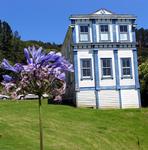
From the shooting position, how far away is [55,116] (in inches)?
1177

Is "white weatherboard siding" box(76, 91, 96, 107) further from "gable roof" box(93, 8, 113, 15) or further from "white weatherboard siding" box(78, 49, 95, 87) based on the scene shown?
"gable roof" box(93, 8, 113, 15)

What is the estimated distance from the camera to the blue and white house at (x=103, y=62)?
38250mm

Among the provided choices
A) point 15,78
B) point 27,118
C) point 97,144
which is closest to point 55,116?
point 27,118

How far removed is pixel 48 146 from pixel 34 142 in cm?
72

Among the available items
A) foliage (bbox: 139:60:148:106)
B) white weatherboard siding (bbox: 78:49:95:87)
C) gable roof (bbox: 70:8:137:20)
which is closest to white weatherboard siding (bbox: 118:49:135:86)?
white weatherboard siding (bbox: 78:49:95:87)

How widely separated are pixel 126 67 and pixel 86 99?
443cm

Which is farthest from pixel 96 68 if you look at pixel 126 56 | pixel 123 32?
pixel 123 32

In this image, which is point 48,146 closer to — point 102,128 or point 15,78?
point 102,128

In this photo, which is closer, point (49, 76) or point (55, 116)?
point (49, 76)

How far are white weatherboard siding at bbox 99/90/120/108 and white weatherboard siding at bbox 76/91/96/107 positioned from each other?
0.66 metres

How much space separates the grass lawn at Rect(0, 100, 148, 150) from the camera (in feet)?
70.9

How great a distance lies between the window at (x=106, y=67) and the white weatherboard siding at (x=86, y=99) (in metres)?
1.88

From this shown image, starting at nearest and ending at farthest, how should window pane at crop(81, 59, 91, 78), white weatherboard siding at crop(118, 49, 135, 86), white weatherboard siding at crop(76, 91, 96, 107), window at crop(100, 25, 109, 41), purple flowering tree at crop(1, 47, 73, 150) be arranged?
purple flowering tree at crop(1, 47, 73, 150) → white weatherboard siding at crop(76, 91, 96, 107) → window pane at crop(81, 59, 91, 78) → white weatherboard siding at crop(118, 49, 135, 86) → window at crop(100, 25, 109, 41)

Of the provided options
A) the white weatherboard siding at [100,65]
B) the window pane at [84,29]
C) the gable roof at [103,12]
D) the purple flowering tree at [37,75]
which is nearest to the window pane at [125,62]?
the white weatherboard siding at [100,65]
